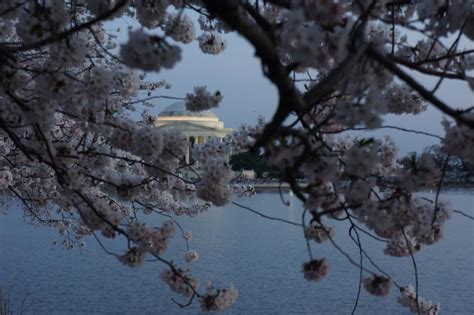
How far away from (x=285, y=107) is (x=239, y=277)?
38.9 feet

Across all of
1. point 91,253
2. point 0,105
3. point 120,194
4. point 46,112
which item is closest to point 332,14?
point 46,112

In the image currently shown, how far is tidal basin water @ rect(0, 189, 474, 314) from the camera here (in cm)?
1126

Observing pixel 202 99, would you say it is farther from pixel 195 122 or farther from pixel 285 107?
pixel 195 122

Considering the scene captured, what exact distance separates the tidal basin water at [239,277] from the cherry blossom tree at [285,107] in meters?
7.27

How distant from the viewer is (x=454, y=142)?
7.11 ft

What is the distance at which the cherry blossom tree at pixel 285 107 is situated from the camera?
1727 millimetres

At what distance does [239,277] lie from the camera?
1330 centimetres

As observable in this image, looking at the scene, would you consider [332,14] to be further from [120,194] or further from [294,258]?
[294,258]

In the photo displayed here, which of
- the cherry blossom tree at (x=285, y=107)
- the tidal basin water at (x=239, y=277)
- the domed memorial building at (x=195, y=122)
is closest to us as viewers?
the cherry blossom tree at (x=285, y=107)

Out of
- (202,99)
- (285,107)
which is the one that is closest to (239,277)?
(202,99)

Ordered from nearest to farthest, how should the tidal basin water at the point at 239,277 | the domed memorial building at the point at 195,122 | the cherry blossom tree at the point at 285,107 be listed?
the cherry blossom tree at the point at 285,107 < the tidal basin water at the point at 239,277 < the domed memorial building at the point at 195,122

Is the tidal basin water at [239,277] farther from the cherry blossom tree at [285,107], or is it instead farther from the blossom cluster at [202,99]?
the cherry blossom tree at [285,107]

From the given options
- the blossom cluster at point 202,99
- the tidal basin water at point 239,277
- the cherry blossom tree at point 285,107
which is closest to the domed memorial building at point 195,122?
the tidal basin water at point 239,277

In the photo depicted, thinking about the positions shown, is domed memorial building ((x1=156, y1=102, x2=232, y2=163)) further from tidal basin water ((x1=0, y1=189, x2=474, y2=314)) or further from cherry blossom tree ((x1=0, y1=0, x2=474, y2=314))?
cherry blossom tree ((x1=0, y1=0, x2=474, y2=314))
